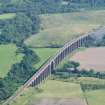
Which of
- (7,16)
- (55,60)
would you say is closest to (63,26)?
(7,16)

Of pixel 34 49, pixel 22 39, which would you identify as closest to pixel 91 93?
pixel 34 49

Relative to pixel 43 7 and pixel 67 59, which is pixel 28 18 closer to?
Result: pixel 43 7

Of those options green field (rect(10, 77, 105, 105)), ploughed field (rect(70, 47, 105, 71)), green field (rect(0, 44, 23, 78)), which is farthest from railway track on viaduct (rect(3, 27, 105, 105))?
green field (rect(0, 44, 23, 78))

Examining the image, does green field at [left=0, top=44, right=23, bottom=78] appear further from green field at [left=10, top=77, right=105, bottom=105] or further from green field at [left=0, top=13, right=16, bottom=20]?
green field at [left=0, top=13, right=16, bottom=20]

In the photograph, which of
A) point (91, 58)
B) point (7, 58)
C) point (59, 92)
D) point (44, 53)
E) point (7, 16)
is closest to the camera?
point (59, 92)

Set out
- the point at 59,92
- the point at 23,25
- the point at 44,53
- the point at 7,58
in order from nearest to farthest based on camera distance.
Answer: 1. the point at 59,92
2. the point at 7,58
3. the point at 44,53
4. the point at 23,25

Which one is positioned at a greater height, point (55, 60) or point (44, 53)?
point (44, 53)

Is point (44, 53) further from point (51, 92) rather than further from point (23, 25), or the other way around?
point (23, 25)
